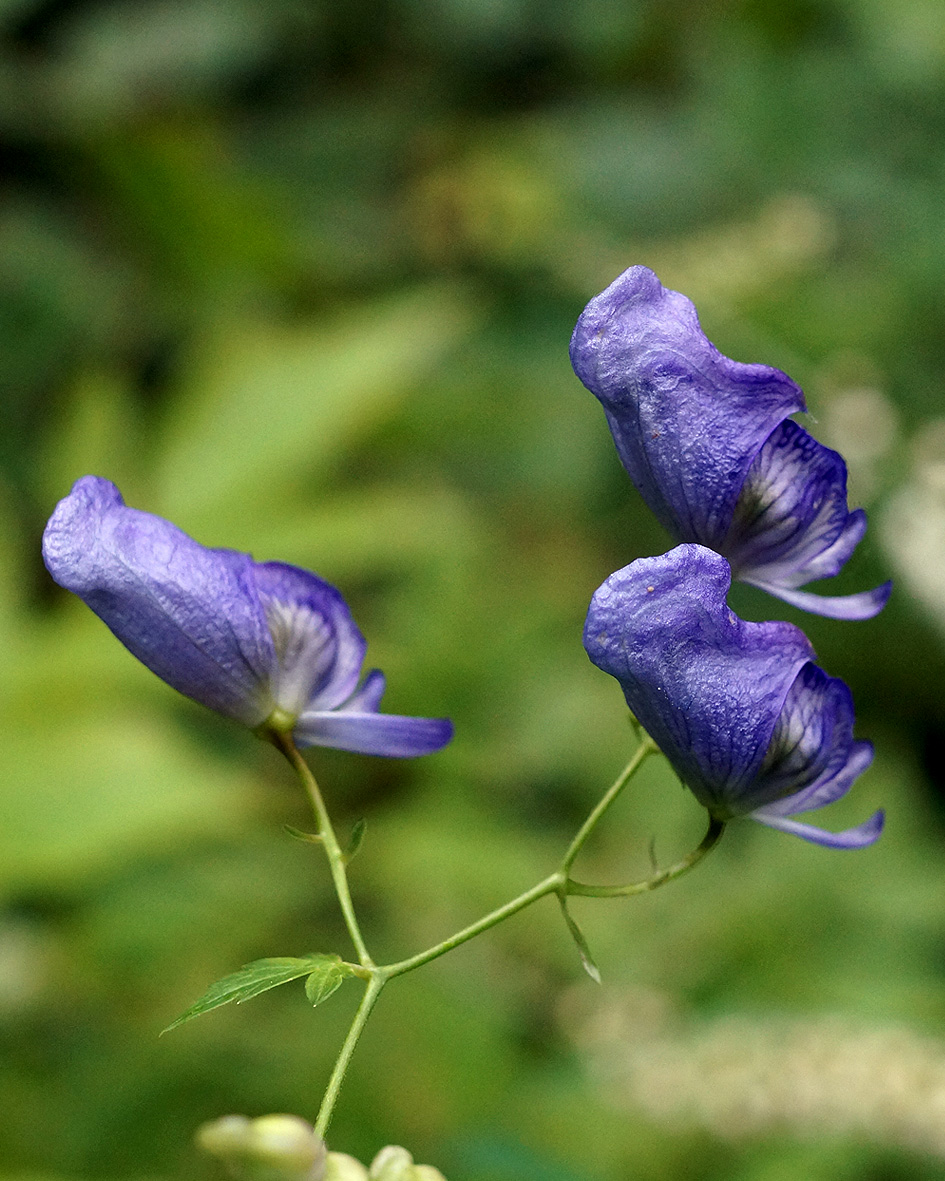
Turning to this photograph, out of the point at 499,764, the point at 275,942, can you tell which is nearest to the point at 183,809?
the point at 275,942

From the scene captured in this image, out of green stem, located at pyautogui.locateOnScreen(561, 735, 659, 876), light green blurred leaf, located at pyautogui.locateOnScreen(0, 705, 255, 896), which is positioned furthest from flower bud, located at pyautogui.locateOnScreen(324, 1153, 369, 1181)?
light green blurred leaf, located at pyautogui.locateOnScreen(0, 705, 255, 896)

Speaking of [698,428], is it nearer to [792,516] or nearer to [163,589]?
[792,516]

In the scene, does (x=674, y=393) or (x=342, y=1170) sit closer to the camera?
(x=342, y=1170)

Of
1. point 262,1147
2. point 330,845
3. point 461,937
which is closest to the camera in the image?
point 262,1147

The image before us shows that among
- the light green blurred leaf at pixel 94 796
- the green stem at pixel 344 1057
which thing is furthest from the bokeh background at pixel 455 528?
the green stem at pixel 344 1057

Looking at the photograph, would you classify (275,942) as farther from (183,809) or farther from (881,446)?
(881,446)

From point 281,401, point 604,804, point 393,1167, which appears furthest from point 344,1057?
point 281,401

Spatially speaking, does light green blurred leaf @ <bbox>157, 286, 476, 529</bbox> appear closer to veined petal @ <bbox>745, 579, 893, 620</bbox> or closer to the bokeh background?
the bokeh background
